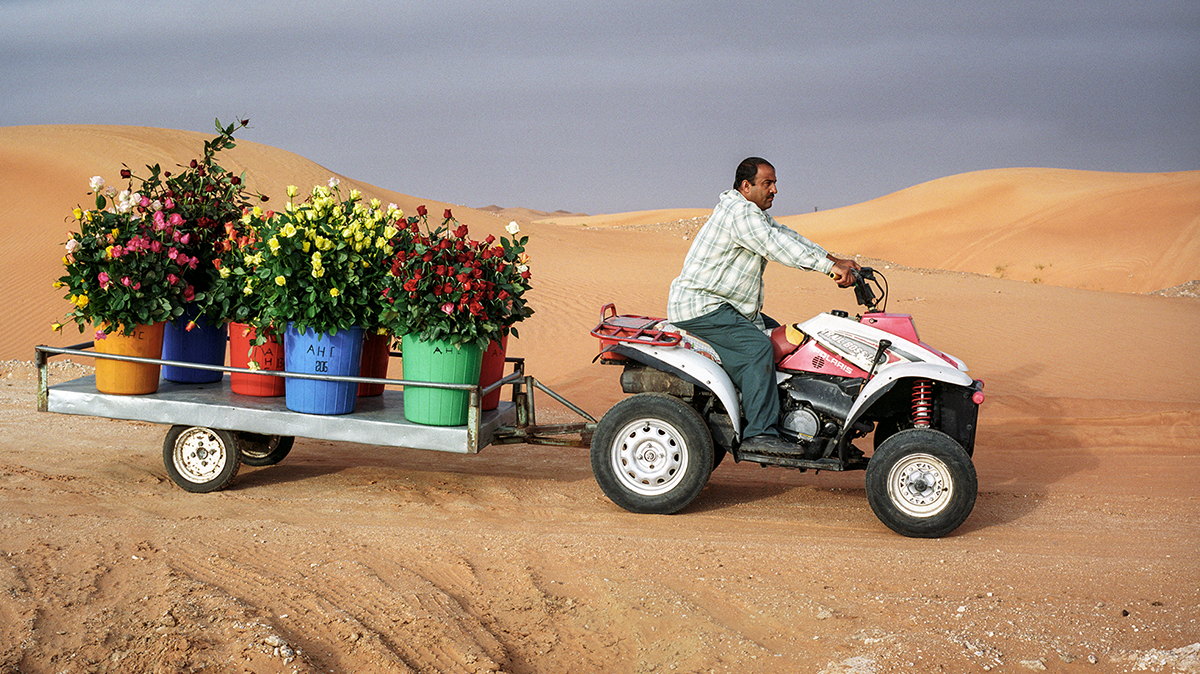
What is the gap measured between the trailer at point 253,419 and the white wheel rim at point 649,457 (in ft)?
1.01

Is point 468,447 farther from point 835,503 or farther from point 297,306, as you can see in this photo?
point 835,503

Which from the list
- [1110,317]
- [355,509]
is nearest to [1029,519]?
[355,509]

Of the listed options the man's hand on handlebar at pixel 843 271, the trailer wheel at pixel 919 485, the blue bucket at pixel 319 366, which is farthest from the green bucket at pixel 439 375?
the trailer wheel at pixel 919 485

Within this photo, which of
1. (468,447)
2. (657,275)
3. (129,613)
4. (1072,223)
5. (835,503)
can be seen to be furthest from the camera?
(1072,223)

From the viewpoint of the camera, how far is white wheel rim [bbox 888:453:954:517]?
17.1 feet

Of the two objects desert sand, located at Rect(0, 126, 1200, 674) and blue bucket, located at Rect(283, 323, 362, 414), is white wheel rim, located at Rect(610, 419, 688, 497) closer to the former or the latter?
desert sand, located at Rect(0, 126, 1200, 674)

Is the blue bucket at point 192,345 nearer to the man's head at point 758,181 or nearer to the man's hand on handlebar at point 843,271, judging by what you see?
the man's head at point 758,181

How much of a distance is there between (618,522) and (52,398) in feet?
12.6

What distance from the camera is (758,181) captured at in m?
5.64

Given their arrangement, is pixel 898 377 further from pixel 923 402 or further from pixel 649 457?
pixel 649 457

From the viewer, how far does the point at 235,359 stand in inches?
250

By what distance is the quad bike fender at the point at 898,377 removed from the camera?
201 inches

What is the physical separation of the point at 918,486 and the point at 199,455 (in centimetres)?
469

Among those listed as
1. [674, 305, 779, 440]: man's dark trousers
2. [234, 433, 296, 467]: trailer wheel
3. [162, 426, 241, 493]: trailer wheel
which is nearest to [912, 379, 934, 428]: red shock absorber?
[674, 305, 779, 440]: man's dark trousers
